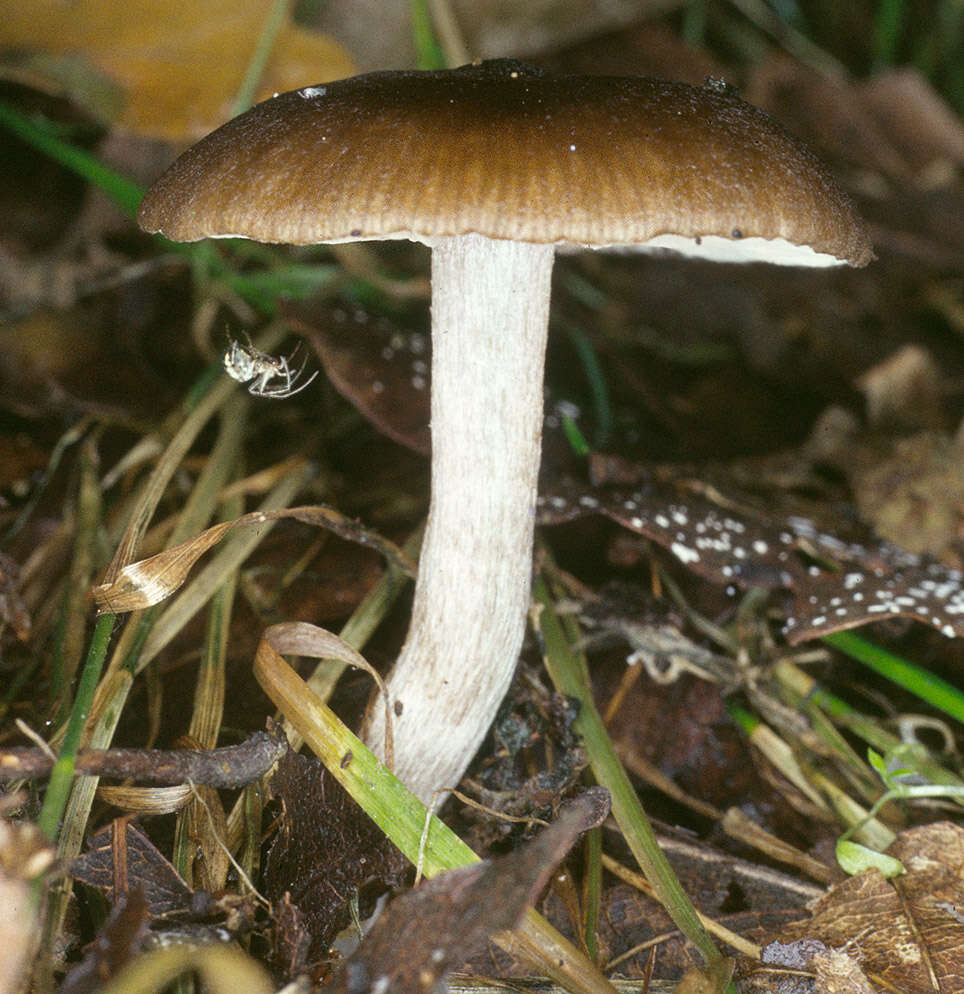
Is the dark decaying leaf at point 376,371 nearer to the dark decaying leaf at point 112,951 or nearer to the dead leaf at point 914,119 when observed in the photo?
the dark decaying leaf at point 112,951

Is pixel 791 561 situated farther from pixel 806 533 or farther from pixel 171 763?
pixel 171 763

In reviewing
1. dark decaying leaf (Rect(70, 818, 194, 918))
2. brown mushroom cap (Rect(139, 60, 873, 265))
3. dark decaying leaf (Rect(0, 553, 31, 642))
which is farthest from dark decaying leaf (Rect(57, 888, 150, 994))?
brown mushroom cap (Rect(139, 60, 873, 265))

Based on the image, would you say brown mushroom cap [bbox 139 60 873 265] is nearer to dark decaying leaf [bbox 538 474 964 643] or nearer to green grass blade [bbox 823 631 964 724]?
dark decaying leaf [bbox 538 474 964 643]

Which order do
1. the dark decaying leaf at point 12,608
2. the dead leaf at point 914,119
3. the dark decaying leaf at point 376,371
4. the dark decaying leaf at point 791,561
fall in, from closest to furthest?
the dark decaying leaf at point 12,608
the dark decaying leaf at point 791,561
the dark decaying leaf at point 376,371
the dead leaf at point 914,119

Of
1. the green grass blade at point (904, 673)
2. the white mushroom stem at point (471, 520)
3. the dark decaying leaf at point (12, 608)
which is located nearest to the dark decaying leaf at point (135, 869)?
the white mushroom stem at point (471, 520)

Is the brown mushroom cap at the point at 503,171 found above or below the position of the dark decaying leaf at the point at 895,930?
above

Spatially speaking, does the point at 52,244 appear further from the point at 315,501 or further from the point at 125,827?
the point at 125,827

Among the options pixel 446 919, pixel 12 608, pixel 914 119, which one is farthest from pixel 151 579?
pixel 914 119
